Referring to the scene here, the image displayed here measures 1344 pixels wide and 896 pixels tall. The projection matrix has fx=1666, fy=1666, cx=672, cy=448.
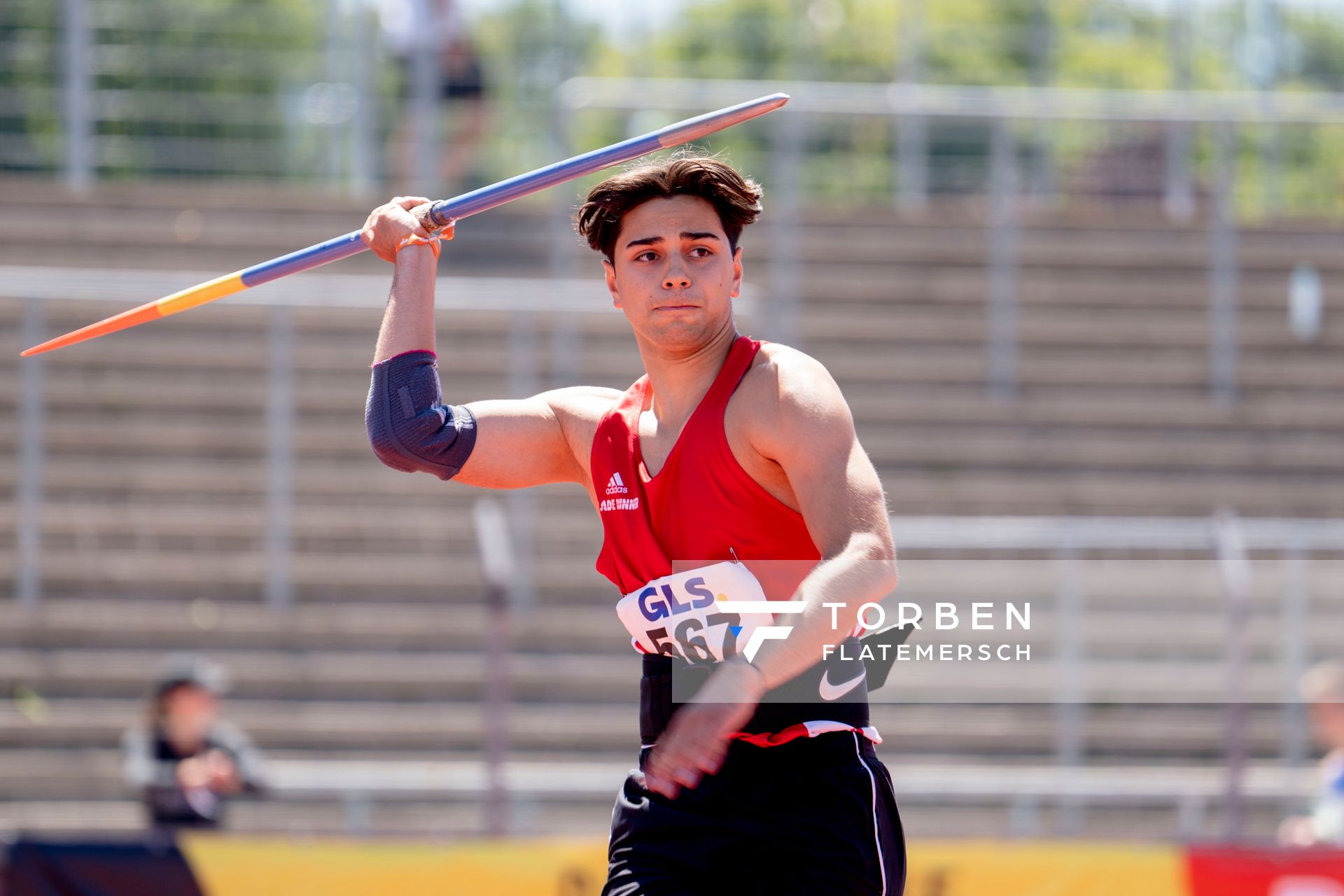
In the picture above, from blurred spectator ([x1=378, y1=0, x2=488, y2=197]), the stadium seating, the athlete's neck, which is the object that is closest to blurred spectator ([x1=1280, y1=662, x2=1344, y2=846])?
the stadium seating

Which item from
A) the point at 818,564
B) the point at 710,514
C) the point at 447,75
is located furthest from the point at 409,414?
the point at 447,75

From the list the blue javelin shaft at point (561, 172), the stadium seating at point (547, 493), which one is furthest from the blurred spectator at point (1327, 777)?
the blue javelin shaft at point (561, 172)

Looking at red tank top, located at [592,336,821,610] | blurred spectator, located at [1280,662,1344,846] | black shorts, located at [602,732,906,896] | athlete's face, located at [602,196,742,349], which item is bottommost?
blurred spectator, located at [1280,662,1344,846]

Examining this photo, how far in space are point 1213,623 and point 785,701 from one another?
16.8 ft

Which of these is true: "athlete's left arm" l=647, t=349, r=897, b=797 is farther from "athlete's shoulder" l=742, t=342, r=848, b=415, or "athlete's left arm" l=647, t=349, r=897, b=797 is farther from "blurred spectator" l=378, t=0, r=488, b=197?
"blurred spectator" l=378, t=0, r=488, b=197

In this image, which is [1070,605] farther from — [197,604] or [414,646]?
[197,604]

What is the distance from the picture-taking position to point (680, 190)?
3254mm

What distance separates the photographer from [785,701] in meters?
3.13

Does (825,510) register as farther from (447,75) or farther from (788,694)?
(447,75)

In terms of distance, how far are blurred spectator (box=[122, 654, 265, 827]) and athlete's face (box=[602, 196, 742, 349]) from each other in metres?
4.41

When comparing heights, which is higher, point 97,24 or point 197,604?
point 97,24

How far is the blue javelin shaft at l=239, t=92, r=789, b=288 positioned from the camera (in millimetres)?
3396

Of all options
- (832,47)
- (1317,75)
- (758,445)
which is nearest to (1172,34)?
(1317,75)

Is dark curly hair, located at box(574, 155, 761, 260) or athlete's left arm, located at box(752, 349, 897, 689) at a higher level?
dark curly hair, located at box(574, 155, 761, 260)
